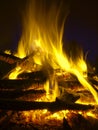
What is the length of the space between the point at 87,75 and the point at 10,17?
308 centimetres

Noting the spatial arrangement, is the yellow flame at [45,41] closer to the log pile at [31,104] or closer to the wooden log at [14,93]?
the log pile at [31,104]

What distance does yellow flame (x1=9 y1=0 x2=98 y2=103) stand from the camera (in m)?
4.59

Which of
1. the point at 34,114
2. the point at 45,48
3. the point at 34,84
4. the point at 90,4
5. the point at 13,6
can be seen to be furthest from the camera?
the point at 90,4

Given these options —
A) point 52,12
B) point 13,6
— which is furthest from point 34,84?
point 13,6

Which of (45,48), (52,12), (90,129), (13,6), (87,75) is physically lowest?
(90,129)

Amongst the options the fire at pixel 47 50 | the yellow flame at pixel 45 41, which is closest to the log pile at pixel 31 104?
the fire at pixel 47 50

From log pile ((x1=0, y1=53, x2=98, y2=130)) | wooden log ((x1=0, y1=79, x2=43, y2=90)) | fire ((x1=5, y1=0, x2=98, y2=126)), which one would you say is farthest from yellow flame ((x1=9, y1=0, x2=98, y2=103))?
wooden log ((x1=0, y1=79, x2=43, y2=90))

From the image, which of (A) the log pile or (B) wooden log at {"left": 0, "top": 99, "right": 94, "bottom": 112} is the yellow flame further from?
(B) wooden log at {"left": 0, "top": 99, "right": 94, "bottom": 112}

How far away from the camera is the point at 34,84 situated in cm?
361

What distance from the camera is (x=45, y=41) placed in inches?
197

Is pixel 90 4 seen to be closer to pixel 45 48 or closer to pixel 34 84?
pixel 45 48

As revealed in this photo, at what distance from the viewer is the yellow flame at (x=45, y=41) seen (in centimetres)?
459

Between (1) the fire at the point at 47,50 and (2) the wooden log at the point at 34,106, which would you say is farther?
(1) the fire at the point at 47,50

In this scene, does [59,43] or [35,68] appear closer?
[35,68]
